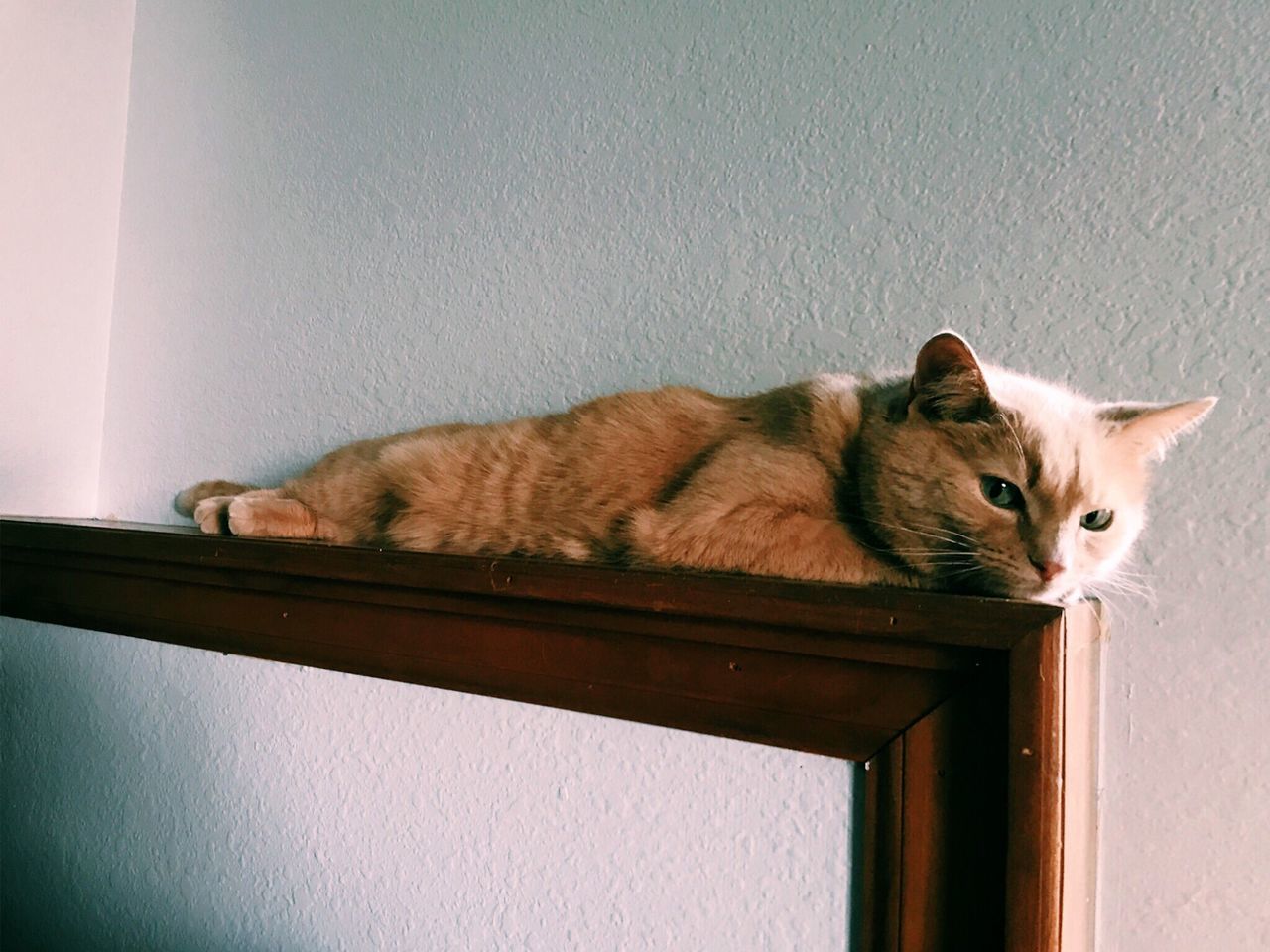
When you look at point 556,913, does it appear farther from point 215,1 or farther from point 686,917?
point 215,1

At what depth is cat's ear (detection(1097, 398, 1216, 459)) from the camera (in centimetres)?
61

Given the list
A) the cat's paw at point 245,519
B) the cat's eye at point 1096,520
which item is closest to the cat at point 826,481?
the cat's eye at point 1096,520

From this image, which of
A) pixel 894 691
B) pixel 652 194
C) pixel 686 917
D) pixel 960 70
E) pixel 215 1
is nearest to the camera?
pixel 894 691

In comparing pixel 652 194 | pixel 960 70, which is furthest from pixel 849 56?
pixel 652 194

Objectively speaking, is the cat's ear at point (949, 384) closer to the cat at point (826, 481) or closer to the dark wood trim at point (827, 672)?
the cat at point (826, 481)

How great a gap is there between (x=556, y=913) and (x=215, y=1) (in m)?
1.58

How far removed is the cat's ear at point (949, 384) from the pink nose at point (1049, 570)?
134 millimetres

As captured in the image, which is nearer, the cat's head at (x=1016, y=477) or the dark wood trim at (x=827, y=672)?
the dark wood trim at (x=827, y=672)

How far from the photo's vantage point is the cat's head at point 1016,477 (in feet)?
2.02

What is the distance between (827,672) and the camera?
0.61m

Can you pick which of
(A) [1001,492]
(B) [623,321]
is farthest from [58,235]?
(A) [1001,492]

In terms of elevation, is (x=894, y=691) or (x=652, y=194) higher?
(x=652, y=194)

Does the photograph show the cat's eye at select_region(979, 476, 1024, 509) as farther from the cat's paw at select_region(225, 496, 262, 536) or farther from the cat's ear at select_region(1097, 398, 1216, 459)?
the cat's paw at select_region(225, 496, 262, 536)

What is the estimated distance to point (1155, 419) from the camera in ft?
2.01
